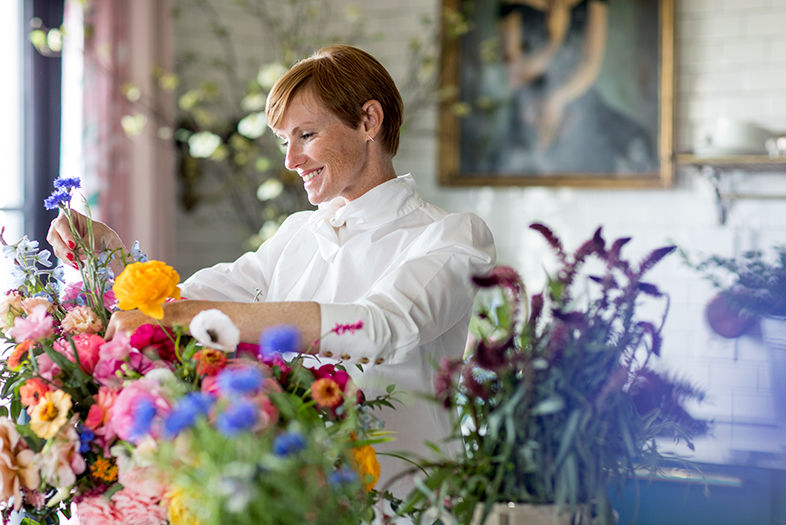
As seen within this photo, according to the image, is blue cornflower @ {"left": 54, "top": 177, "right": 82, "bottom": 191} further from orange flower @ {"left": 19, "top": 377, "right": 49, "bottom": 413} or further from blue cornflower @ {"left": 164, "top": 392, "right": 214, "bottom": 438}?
blue cornflower @ {"left": 164, "top": 392, "right": 214, "bottom": 438}

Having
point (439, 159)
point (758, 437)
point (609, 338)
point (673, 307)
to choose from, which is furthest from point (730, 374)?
point (439, 159)

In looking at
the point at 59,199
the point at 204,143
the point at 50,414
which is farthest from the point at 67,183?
the point at 204,143

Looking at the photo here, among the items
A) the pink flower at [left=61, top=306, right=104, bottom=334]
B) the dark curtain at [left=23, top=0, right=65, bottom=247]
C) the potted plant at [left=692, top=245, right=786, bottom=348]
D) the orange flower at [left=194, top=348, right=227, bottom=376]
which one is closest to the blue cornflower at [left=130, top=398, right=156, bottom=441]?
the orange flower at [left=194, top=348, right=227, bottom=376]

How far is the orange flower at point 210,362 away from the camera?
1070 mm

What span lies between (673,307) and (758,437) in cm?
202

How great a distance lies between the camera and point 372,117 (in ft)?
5.21

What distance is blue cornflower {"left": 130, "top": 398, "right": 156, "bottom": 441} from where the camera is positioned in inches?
37.5

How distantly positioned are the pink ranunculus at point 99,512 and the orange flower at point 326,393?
0.88ft

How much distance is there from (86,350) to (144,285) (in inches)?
5.0

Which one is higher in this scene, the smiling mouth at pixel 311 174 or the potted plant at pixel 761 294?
the smiling mouth at pixel 311 174

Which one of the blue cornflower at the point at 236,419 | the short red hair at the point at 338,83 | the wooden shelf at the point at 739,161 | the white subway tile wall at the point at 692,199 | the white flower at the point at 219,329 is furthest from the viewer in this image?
the white subway tile wall at the point at 692,199

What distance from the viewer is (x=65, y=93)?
3.96 meters

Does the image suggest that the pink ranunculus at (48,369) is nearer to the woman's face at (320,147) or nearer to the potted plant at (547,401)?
the potted plant at (547,401)

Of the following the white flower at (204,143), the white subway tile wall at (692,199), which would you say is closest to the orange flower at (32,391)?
the white subway tile wall at (692,199)
